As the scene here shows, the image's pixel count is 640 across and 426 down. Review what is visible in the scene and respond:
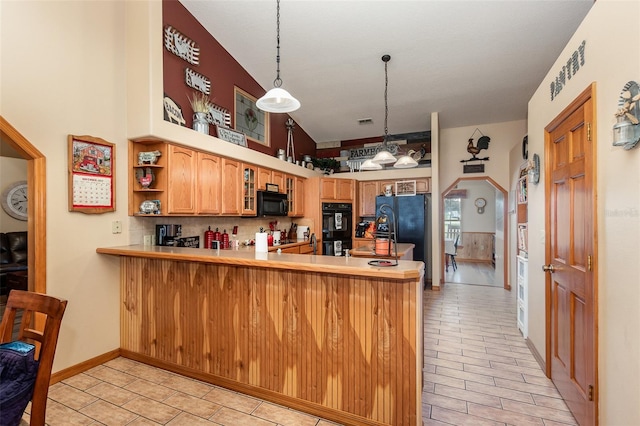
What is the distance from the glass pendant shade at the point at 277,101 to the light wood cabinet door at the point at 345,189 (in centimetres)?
355

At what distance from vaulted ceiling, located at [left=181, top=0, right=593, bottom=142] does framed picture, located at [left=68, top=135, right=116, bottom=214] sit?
2073mm

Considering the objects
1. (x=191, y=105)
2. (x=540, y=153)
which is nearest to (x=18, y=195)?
(x=191, y=105)

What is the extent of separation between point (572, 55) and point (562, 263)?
58.7 inches

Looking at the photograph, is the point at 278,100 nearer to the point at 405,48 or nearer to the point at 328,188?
the point at 405,48

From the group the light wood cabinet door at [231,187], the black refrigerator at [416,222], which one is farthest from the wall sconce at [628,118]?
the black refrigerator at [416,222]

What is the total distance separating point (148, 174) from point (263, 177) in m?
1.83

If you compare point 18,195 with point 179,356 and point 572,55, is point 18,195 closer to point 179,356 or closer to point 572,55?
point 179,356

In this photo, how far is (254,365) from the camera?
2330 millimetres

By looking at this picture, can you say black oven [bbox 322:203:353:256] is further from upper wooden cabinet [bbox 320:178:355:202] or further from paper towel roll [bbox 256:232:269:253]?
paper towel roll [bbox 256:232:269:253]

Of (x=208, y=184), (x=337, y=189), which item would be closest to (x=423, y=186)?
(x=337, y=189)

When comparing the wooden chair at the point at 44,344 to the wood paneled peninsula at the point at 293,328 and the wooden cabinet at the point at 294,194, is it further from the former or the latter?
the wooden cabinet at the point at 294,194

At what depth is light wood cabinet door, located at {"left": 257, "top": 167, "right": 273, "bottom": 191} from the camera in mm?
4562

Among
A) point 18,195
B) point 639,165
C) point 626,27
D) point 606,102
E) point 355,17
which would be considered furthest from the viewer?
point 18,195

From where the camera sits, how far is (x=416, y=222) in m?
5.79
